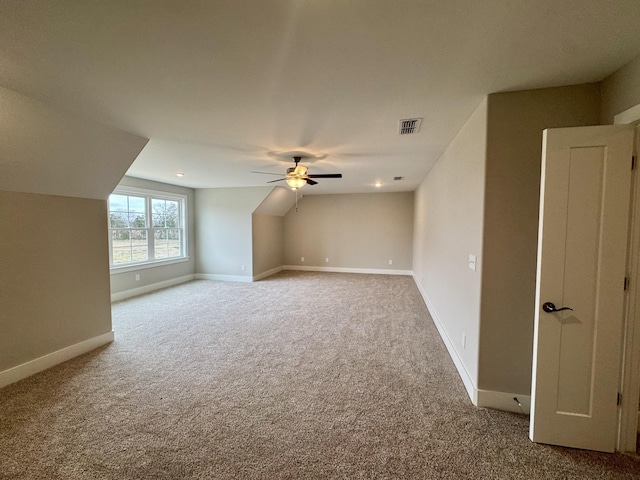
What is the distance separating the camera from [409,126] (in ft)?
8.96

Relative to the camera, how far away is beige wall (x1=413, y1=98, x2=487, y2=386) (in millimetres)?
2217

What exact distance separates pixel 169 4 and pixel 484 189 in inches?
89.2

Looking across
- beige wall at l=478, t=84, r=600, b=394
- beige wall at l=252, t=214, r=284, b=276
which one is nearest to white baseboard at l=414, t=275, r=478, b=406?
beige wall at l=478, t=84, r=600, b=394

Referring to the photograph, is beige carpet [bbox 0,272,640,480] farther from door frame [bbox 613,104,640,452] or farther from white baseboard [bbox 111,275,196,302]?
white baseboard [bbox 111,275,196,302]


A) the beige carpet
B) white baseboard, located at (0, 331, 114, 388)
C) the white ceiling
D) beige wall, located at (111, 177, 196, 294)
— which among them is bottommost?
the beige carpet

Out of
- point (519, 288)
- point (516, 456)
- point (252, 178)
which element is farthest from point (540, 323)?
point (252, 178)

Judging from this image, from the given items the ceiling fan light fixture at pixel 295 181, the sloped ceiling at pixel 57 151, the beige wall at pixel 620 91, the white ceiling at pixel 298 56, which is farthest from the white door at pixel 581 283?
the sloped ceiling at pixel 57 151

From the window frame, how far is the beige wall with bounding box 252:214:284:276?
179 cm

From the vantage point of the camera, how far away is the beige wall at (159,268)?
5234 millimetres

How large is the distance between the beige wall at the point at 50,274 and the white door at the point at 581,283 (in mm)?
4441

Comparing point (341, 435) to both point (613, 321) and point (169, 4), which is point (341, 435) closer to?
point (613, 321)

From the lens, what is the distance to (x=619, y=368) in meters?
1.74

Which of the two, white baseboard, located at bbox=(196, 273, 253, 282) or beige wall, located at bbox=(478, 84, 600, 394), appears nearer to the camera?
beige wall, located at bbox=(478, 84, 600, 394)

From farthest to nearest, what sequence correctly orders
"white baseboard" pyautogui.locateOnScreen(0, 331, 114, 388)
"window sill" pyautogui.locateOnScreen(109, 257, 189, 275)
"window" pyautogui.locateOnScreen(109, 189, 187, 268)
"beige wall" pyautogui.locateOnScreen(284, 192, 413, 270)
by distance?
1. "beige wall" pyautogui.locateOnScreen(284, 192, 413, 270)
2. "window" pyautogui.locateOnScreen(109, 189, 187, 268)
3. "window sill" pyautogui.locateOnScreen(109, 257, 189, 275)
4. "white baseboard" pyautogui.locateOnScreen(0, 331, 114, 388)
